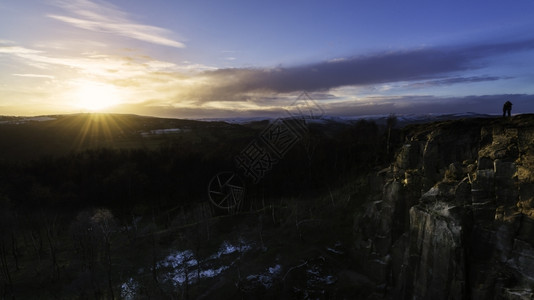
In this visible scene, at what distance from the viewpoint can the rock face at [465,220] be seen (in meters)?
23.2

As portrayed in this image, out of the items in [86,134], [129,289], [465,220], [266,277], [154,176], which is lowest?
[129,289]

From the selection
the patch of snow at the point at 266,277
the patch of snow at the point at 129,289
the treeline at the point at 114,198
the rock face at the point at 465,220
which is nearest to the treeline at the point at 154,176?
the treeline at the point at 114,198

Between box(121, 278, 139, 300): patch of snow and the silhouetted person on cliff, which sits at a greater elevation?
the silhouetted person on cliff

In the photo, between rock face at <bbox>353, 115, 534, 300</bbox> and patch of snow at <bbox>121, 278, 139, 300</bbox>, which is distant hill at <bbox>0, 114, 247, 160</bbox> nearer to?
patch of snow at <bbox>121, 278, 139, 300</bbox>

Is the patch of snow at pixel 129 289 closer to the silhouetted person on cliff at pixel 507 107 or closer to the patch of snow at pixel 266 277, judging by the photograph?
the patch of snow at pixel 266 277

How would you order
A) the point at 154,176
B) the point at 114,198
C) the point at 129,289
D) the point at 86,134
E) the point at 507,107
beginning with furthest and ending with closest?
the point at 86,134 < the point at 154,176 < the point at 114,198 < the point at 129,289 < the point at 507,107

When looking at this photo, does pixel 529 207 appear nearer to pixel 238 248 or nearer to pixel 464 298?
pixel 464 298

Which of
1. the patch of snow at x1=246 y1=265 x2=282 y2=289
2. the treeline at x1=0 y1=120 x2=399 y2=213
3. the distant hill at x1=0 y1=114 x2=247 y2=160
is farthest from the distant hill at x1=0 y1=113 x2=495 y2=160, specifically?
the patch of snow at x1=246 y1=265 x2=282 y2=289

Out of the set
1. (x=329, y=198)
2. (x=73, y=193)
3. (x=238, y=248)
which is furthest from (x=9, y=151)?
(x=329, y=198)

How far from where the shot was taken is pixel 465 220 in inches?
1027

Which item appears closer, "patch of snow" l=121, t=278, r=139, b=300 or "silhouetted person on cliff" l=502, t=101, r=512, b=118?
"silhouetted person on cliff" l=502, t=101, r=512, b=118

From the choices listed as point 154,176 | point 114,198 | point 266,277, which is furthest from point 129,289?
point 154,176

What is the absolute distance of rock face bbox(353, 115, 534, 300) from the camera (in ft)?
76.1

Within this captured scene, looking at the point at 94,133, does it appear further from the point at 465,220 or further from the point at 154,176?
the point at 465,220
